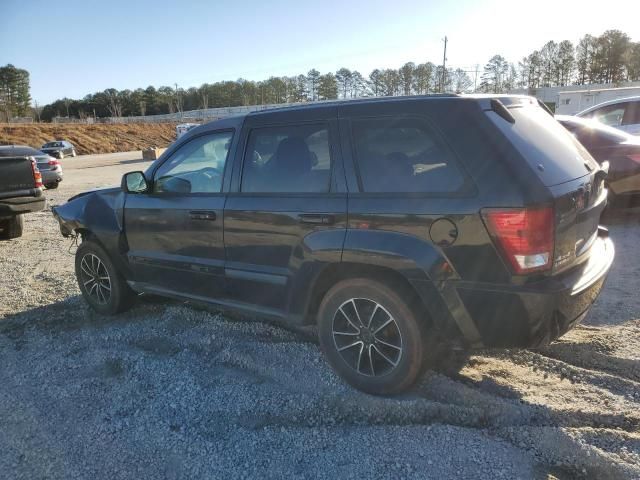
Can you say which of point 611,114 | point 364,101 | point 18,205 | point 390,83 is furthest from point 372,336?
point 390,83

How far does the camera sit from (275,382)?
3539mm

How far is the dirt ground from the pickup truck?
41.9 m

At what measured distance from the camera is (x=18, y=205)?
861cm

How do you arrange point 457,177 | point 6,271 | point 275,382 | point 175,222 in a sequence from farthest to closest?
point 6,271, point 175,222, point 275,382, point 457,177

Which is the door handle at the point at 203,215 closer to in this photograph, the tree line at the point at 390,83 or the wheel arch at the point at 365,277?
the wheel arch at the point at 365,277

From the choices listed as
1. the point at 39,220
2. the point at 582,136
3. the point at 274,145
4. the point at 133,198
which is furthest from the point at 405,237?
the point at 39,220

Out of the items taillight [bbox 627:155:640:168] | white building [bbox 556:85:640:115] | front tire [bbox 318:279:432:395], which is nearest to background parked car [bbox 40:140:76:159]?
white building [bbox 556:85:640:115]

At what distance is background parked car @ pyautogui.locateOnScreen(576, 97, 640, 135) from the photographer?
10.2 metres

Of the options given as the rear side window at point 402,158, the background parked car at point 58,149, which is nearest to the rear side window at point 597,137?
the rear side window at point 402,158

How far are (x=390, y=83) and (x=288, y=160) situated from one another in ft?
295

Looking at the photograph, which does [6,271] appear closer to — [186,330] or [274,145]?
[186,330]

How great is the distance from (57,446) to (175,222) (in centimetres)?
185

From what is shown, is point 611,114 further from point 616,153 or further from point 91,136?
point 91,136

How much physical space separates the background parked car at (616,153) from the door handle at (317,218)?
18.3ft
